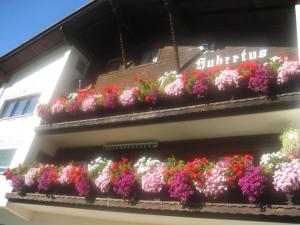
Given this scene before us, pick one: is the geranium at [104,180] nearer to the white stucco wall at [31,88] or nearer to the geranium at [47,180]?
the geranium at [47,180]

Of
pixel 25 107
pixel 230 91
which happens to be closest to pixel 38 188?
pixel 25 107

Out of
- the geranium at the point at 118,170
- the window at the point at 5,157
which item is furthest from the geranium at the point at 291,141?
the window at the point at 5,157

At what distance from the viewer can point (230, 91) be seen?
28.7 ft

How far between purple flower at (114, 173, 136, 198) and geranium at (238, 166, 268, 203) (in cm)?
280

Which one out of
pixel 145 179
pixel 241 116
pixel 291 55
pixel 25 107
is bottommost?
pixel 145 179

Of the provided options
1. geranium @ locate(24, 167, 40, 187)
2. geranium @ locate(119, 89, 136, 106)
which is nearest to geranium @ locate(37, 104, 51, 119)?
geranium @ locate(24, 167, 40, 187)

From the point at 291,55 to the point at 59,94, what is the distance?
9176mm

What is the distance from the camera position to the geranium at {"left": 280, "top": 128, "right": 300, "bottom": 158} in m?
7.56

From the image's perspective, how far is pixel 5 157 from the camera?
13422 mm

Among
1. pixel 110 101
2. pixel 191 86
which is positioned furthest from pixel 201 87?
pixel 110 101

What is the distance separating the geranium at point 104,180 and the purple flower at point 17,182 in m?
3.48

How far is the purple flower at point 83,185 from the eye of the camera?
366 inches

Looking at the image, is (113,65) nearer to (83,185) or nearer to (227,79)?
(83,185)

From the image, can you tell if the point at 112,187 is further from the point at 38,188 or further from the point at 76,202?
the point at 38,188
